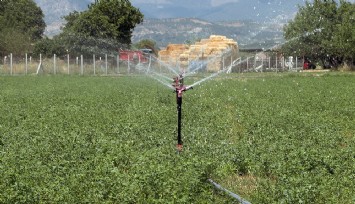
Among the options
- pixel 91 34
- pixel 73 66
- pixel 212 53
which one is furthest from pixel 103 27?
pixel 212 53

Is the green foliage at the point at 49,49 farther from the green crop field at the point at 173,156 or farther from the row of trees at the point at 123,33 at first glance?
the green crop field at the point at 173,156

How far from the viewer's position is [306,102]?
23.5m

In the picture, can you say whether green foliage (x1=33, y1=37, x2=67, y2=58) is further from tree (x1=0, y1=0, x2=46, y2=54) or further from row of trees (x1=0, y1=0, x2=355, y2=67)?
tree (x1=0, y1=0, x2=46, y2=54)

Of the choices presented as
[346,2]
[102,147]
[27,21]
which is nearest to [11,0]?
[27,21]

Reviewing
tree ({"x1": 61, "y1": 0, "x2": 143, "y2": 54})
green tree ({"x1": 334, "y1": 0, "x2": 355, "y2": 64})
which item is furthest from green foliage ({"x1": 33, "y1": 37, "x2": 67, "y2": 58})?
green tree ({"x1": 334, "y1": 0, "x2": 355, "y2": 64})

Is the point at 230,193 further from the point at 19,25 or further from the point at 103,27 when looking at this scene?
the point at 19,25

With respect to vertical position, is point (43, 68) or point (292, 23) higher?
point (292, 23)

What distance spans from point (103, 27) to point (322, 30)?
83.9 ft

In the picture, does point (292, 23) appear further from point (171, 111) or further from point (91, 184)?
point (91, 184)

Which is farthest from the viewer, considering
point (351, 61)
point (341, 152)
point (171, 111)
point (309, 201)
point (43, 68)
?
point (351, 61)

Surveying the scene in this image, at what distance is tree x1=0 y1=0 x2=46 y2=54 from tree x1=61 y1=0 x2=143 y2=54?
18.0 ft

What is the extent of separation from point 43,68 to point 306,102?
3995cm

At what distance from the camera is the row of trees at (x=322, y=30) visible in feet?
233

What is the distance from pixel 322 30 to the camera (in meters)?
73.2
